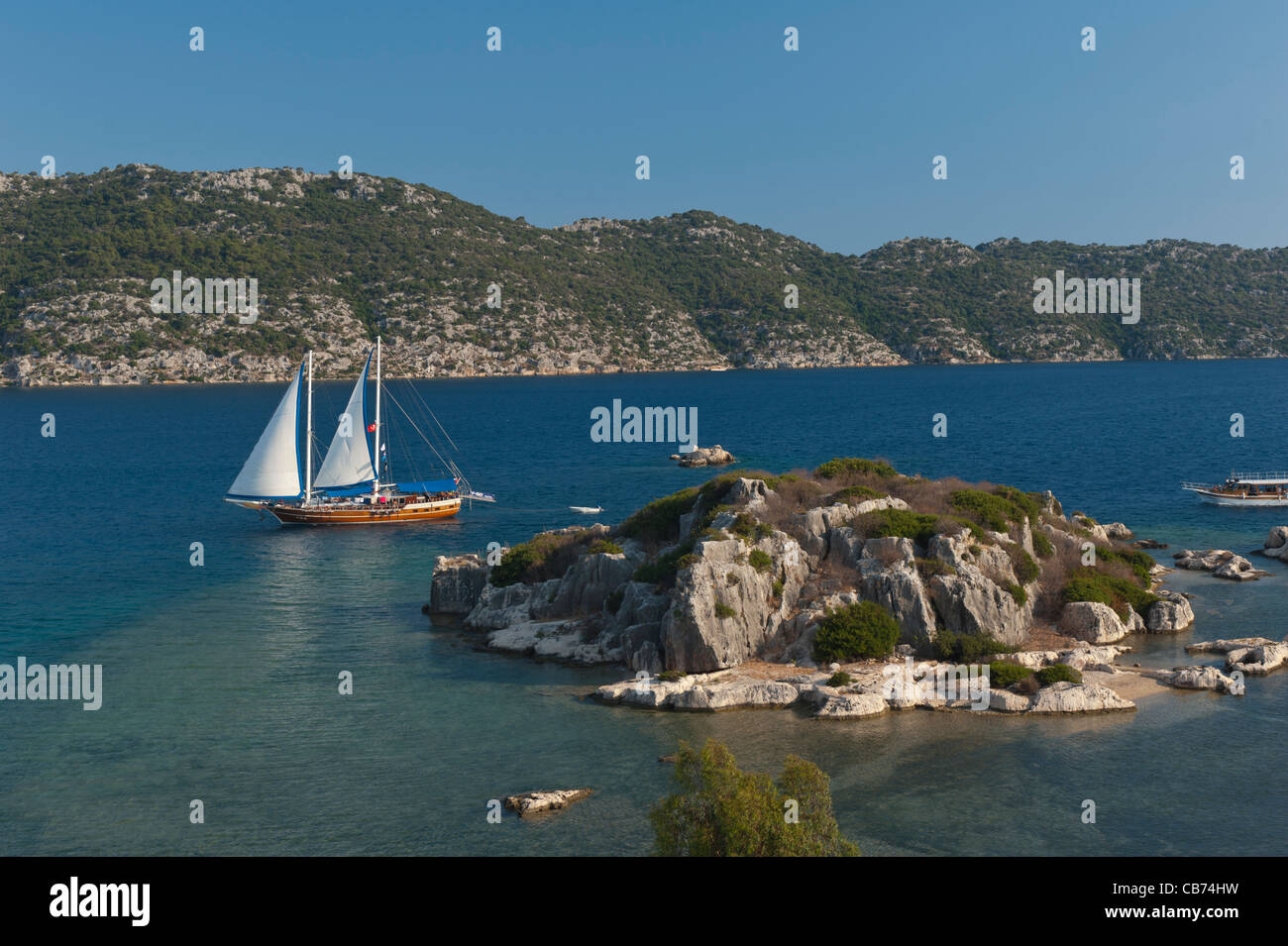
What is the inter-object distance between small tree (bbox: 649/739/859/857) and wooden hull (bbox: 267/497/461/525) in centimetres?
6646

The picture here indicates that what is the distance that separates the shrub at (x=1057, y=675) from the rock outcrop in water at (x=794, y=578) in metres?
3.39

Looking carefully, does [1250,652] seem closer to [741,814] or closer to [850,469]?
[850,469]

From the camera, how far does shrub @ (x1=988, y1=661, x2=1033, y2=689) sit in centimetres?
4062

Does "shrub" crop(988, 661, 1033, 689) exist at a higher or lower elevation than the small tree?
lower

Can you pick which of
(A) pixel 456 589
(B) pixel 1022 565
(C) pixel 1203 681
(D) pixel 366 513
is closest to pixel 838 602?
(B) pixel 1022 565

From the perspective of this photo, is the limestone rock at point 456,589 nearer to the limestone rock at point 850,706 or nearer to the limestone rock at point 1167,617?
the limestone rock at point 850,706

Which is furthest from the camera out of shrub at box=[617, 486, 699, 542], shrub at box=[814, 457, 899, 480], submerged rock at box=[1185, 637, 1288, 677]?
shrub at box=[814, 457, 899, 480]

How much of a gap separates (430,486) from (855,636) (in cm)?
5582

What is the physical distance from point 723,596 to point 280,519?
52.5 m

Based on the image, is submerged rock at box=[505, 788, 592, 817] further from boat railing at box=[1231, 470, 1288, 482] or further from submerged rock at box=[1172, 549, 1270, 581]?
boat railing at box=[1231, 470, 1288, 482]

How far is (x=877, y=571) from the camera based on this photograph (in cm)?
4644

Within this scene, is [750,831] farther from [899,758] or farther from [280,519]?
[280,519]

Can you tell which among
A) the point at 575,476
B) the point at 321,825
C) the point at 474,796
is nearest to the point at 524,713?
the point at 474,796

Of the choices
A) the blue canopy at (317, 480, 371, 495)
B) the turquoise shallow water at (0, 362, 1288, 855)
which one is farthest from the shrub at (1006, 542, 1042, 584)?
the blue canopy at (317, 480, 371, 495)
